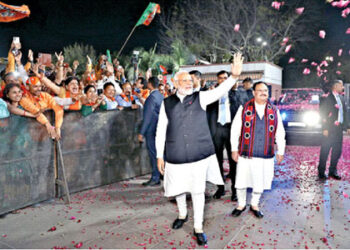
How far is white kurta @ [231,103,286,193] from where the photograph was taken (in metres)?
4.18

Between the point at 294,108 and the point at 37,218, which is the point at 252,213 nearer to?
the point at 37,218

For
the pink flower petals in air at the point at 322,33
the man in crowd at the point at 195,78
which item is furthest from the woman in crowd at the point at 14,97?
the pink flower petals in air at the point at 322,33

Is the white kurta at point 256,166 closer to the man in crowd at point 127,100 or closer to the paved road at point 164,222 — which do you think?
the paved road at point 164,222

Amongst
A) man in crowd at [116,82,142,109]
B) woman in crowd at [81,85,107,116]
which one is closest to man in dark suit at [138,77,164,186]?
man in crowd at [116,82,142,109]

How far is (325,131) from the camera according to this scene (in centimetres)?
612

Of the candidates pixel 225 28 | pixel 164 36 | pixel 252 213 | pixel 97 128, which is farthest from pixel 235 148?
pixel 164 36

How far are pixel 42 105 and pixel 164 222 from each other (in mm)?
2645

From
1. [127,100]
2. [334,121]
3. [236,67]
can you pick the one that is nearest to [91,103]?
[127,100]

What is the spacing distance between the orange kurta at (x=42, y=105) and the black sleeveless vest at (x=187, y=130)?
2.05m

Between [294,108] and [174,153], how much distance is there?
8393mm

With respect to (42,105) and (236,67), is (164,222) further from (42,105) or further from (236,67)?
(42,105)

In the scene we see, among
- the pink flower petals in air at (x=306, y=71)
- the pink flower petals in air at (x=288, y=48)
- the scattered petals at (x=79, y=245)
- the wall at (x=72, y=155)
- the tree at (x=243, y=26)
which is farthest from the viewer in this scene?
the pink flower petals in air at (x=306, y=71)

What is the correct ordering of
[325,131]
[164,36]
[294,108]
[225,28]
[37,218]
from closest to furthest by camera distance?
1. [37,218]
2. [325,131]
3. [294,108]
4. [225,28]
5. [164,36]

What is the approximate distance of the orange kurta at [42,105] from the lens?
4.45 m
